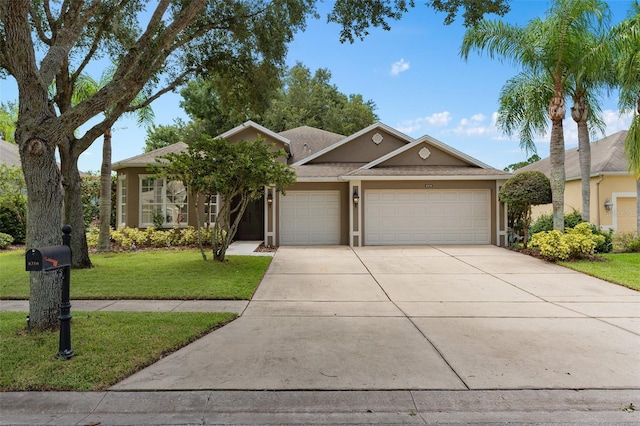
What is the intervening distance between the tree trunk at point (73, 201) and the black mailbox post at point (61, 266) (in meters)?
6.23

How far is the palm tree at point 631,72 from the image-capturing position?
434 inches

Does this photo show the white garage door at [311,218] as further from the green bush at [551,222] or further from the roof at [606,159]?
the roof at [606,159]

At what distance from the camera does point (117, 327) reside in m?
5.04

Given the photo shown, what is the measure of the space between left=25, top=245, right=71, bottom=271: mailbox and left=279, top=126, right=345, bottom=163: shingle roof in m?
16.2

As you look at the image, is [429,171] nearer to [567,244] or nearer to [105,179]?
[567,244]

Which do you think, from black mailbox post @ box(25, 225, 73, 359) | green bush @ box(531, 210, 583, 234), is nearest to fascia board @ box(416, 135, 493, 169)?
green bush @ box(531, 210, 583, 234)

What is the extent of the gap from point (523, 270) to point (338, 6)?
7.91m

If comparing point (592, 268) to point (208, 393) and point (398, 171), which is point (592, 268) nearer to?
point (398, 171)

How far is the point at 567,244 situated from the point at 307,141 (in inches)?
575

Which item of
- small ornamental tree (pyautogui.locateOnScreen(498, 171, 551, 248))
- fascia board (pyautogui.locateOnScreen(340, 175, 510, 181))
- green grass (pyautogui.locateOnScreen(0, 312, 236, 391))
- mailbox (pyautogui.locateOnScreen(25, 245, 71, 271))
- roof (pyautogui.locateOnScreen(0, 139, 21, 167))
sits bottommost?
green grass (pyautogui.locateOnScreen(0, 312, 236, 391))

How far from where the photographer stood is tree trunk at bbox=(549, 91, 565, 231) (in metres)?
11.8

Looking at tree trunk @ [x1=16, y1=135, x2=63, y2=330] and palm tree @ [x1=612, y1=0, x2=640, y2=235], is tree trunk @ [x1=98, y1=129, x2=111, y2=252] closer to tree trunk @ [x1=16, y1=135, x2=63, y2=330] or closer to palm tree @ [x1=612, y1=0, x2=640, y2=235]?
tree trunk @ [x1=16, y1=135, x2=63, y2=330]

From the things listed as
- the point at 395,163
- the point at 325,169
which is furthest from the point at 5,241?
the point at 395,163

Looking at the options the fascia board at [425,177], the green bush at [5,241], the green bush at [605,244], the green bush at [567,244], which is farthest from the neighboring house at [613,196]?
the green bush at [5,241]
